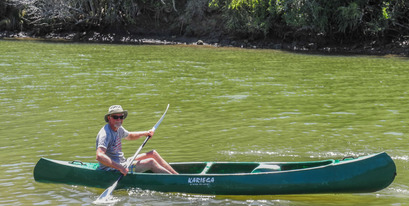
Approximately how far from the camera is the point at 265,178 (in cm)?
891

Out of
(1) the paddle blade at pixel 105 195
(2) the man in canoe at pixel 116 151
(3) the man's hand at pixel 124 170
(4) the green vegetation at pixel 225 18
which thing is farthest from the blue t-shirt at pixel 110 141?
(4) the green vegetation at pixel 225 18

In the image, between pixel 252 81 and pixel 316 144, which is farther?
pixel 252 81

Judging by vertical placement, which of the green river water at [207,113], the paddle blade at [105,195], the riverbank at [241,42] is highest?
the riverbank at [241,42]

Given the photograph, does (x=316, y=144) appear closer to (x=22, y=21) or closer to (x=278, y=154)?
(x=278, y=154)

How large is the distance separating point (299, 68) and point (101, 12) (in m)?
18.3

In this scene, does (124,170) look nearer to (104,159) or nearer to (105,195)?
(104,159)

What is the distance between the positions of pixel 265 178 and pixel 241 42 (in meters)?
26.1

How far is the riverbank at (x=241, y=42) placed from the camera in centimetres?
3046

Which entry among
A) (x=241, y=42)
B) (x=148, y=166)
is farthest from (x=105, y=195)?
(x=241, y=42)

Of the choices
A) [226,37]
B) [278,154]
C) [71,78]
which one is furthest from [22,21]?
[278,154]

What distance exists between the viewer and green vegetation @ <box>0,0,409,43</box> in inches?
1208

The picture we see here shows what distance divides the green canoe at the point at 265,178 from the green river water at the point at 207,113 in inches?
6.3

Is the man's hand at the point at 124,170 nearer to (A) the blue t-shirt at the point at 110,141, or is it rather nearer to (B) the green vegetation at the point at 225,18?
(A) the blue t-shirt at the point at 110,141

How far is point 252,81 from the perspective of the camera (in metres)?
20.7
